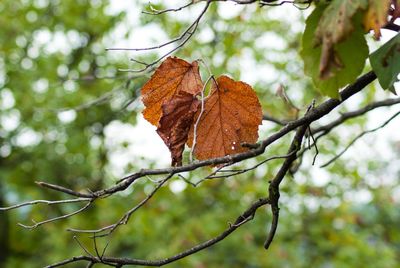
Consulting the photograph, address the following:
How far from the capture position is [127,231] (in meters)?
4.66

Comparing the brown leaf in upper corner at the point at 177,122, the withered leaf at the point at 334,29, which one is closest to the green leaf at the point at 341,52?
the withered leaf at the point at 334,29

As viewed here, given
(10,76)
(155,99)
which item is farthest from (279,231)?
(155,99)

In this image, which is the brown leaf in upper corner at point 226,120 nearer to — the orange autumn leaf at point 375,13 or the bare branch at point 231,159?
the bare branch at point 231,159

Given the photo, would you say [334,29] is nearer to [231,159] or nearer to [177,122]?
[231,159]

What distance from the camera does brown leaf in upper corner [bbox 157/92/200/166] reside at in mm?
1002

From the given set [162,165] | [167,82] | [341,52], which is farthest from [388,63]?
[162,165]

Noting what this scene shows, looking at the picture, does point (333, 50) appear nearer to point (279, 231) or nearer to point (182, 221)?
point (182, 221)

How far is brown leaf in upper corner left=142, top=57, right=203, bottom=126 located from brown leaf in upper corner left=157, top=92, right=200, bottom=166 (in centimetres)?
4

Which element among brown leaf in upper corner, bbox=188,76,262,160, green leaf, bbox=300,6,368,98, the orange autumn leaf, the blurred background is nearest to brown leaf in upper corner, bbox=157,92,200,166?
brown leaf in upper corner, bbox=188,76,262,160

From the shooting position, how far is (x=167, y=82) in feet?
3.47

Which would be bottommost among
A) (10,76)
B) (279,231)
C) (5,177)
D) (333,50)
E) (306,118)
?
(333,50)

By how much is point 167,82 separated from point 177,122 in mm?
91

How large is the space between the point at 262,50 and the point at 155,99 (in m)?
4.15

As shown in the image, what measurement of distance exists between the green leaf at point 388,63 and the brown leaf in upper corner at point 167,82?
1.06ft
